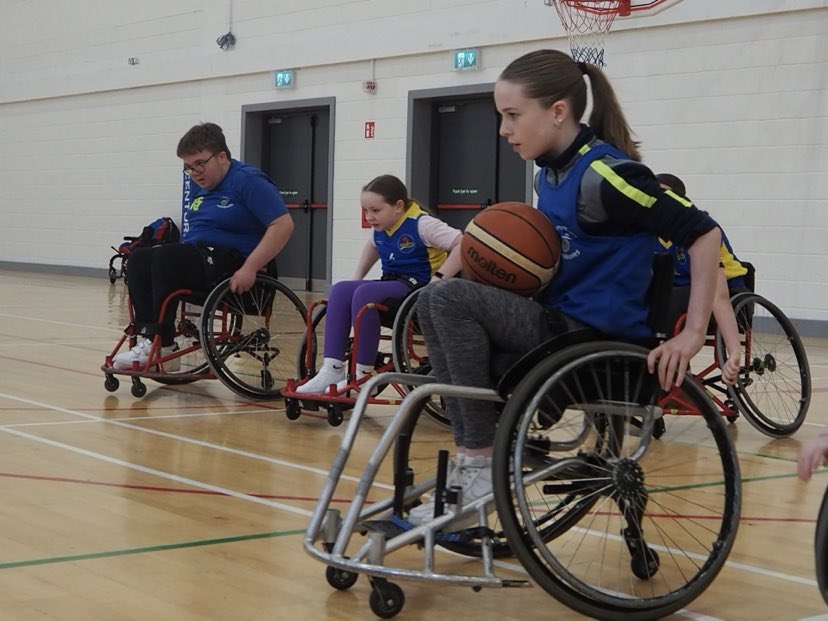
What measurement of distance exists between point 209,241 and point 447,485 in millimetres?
2415

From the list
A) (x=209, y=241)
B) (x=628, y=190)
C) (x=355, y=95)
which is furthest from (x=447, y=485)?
(x=355, y=95)

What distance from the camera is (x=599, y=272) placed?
Answer: 190 centimetres

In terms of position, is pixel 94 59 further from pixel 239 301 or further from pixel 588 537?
pixel 588 537

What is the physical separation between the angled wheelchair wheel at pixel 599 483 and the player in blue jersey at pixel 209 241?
2.04m

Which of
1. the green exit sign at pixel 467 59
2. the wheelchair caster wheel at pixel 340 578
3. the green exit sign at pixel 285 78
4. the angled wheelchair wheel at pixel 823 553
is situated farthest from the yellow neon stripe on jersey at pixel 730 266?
the green exit sign at pixel 285 78

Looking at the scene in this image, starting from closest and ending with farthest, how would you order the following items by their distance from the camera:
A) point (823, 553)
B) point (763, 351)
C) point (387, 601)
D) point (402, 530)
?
point (823, 553) < point (387, 601) < point (402, 530) < point (763, 351)

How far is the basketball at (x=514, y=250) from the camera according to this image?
191cm

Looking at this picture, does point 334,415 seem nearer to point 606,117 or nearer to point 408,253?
point 408,253

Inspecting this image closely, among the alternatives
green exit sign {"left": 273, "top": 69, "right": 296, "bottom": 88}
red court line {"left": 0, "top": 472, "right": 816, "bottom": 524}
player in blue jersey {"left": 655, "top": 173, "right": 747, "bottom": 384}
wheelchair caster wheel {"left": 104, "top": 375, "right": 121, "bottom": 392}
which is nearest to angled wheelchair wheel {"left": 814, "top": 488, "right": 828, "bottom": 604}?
red court line {"left": 0, "top": 472, "right": 816, "bottom": 524}

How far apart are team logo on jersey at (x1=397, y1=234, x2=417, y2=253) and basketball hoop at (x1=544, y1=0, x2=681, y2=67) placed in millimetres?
4249

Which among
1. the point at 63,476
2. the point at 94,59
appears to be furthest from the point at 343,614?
the point at 94,59

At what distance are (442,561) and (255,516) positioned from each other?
0.46 metres

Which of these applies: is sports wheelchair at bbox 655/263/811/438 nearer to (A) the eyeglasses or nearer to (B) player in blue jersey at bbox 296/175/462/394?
(B) player in blue jersey at bbox 296/175/462/394

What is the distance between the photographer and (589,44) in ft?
26.2
